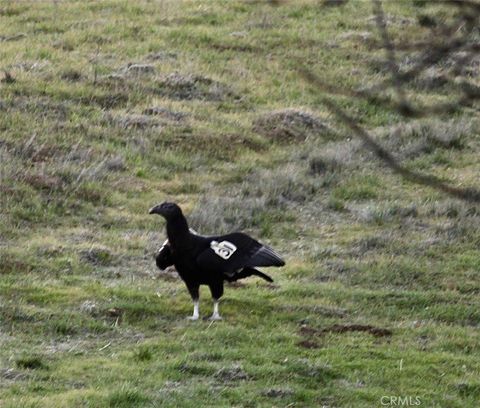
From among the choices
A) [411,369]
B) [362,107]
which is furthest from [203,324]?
[362,107]

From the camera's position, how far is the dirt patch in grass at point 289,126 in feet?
65.7

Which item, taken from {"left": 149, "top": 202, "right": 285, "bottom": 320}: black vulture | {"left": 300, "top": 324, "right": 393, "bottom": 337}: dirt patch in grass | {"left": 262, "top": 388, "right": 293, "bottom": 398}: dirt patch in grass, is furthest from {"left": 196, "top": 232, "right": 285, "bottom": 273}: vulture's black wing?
{"left": 262, "top": 388, "right": 293, "bottom": 398}: dirt patch in grass

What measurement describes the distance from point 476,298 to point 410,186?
16.2 ft

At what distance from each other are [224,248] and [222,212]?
4.19 metres

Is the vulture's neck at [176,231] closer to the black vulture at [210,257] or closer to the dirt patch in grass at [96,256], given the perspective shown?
the black vulture at [210,257]

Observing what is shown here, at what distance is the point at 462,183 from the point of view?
17.9 meters

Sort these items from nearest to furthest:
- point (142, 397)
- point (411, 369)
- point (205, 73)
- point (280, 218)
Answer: point (142, 397) < point (411, 369) < point (280, 218) < point (205, 73)

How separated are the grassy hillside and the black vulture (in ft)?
1.19

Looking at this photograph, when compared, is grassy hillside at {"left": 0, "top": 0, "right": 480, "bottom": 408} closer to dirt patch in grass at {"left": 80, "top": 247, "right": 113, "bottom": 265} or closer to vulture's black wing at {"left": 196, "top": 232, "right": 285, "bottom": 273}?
dirt patch in grass at {"left": 80, "top": 247, "right": 113, "bottom": 265}

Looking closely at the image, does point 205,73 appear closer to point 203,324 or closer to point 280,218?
point 280,218

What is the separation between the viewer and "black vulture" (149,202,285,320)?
1155 centimetres

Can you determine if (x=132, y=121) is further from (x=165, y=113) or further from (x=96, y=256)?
(x=96, y=256)

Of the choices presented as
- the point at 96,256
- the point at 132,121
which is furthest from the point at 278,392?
the point at 132,121

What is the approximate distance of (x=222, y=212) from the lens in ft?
51.8
